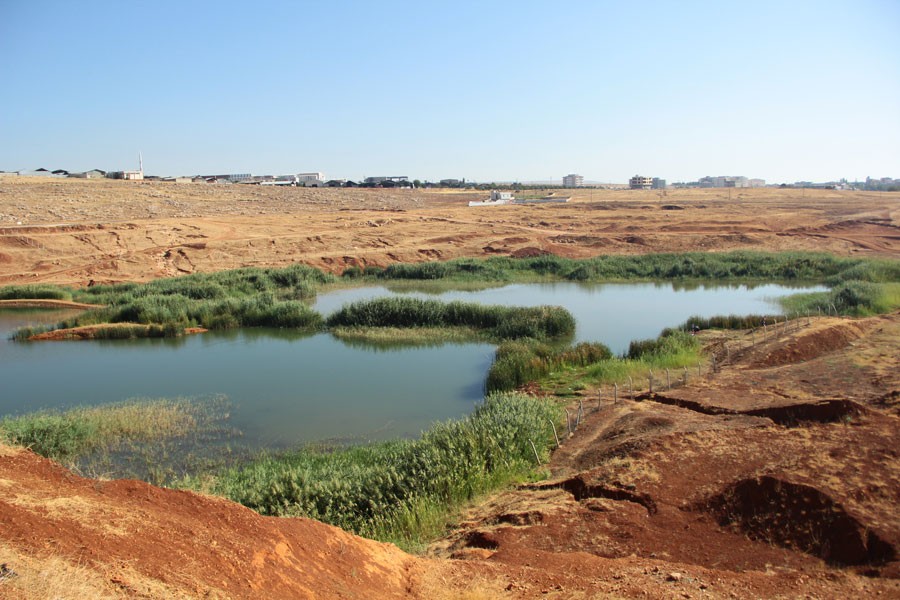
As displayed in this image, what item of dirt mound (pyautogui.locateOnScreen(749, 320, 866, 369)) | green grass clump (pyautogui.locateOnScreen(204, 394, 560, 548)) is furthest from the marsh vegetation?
dirt mound (pyautogui.locateOnScreen(749, 320, 866, 369))

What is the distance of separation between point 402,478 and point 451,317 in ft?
41.2

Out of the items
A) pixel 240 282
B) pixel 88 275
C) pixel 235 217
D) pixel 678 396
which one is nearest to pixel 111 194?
pixel 235 217

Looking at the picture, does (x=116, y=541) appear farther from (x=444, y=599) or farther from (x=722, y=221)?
(x=722, y=221)

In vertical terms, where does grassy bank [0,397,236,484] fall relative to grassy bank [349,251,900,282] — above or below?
below

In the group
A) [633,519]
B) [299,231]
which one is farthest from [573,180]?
[633,519]

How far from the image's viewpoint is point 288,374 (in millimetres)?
16328

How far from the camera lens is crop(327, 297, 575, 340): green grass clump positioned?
19438 mm

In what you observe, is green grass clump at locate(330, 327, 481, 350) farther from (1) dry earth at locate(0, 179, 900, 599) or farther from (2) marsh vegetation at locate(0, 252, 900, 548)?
(1) dry earth at locate(0, 179, 900, 599)

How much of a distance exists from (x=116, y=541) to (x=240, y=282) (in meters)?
24.1

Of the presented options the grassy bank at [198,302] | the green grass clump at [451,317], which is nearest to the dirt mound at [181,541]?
A: the green grass clump at [451,317]

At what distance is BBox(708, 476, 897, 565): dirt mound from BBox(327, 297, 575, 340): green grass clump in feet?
39.4

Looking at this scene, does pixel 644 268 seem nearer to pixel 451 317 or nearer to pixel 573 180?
pixel 451 317

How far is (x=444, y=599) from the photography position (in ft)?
17.7

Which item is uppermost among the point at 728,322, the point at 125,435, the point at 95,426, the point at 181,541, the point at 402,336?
the point at 181,541
